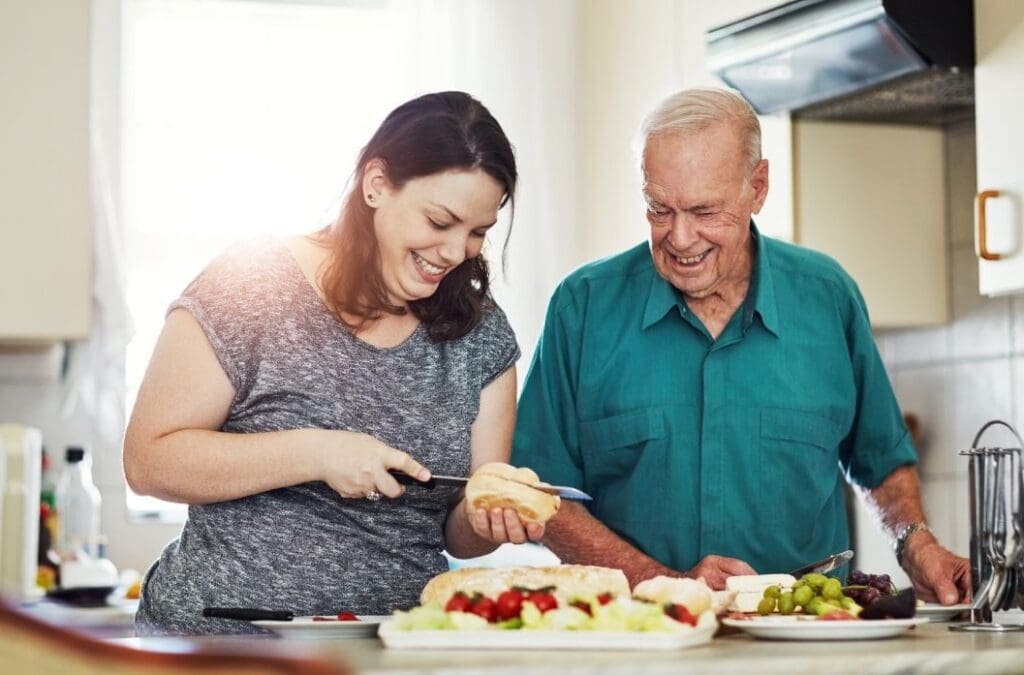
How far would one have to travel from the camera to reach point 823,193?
3.08 m

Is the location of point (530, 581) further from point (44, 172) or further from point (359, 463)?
point (44, 172)

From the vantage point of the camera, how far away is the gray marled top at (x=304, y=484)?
67.8 inches

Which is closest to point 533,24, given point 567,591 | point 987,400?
point 987,400

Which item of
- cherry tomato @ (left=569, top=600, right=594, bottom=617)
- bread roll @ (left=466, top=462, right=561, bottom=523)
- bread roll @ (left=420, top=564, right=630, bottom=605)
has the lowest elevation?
cherry tomato @ (left=569, top=600, right=594, bottom=617)

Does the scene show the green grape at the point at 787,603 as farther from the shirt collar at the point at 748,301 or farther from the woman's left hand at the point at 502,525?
the shirt collar at the point at 748,301

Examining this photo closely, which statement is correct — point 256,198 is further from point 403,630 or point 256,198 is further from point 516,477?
point 403,630

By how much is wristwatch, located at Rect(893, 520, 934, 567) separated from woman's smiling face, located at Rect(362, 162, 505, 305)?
2.37ft

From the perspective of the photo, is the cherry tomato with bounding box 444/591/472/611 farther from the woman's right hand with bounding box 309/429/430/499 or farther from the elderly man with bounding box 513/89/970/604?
the elderly man with bounding box 513/89/970/604

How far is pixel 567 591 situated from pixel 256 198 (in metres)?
2.71

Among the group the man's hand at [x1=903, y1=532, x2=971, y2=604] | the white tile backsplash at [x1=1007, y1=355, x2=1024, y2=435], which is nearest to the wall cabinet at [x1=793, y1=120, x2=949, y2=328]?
the white tile backsplash at [x1=1007, y1=355, x2=1024, y2=435]

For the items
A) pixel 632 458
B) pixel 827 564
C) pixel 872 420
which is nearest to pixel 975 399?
pixel 872 420

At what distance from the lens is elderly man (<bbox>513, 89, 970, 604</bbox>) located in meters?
2.06

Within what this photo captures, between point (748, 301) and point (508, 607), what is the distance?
917 millimetres

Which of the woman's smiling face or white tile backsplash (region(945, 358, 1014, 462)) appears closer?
the woman's smiling face
